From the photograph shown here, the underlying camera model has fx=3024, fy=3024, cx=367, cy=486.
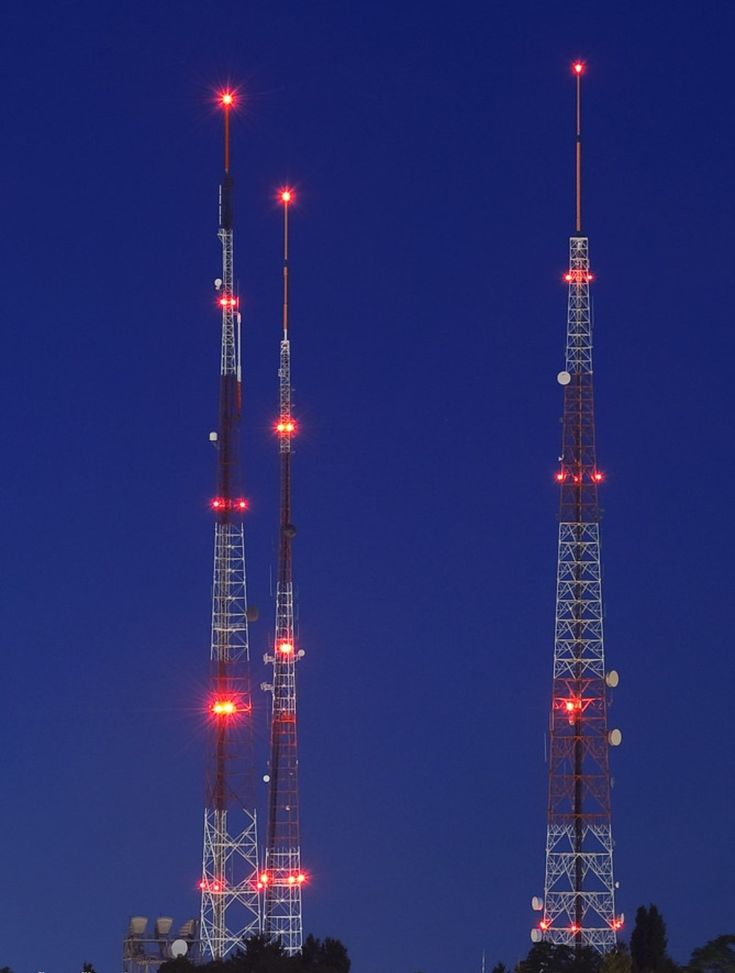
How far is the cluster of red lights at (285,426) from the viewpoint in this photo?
133 m

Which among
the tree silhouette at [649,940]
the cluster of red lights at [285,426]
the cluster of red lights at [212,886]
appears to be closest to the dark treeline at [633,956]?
the tree silhouette at [649,940]

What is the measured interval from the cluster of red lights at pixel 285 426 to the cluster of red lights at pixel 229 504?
8.90m

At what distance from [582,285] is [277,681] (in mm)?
23034

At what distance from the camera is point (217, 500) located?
408ft

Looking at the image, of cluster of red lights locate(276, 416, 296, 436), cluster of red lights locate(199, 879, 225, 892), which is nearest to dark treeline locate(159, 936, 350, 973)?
cluster of red lights locate(199, 879, 225, 892)

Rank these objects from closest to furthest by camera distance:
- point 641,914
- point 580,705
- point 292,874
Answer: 1. point 641,914
2. point 580,705
3. point 292,874

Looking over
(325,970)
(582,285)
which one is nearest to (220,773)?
(325,970)

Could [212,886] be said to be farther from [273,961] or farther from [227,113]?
[227,113]

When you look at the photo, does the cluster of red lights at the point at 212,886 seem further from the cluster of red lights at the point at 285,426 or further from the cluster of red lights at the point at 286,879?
the cluster of red lights at the point at 285,426

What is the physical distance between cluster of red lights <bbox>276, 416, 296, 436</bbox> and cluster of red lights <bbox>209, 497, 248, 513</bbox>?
890cm

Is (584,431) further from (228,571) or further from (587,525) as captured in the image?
(228,571)

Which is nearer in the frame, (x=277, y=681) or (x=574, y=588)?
(x=574, y=588)

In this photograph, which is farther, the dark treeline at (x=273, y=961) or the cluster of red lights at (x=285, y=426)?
the cluster of red lights at (x=285, y=426)

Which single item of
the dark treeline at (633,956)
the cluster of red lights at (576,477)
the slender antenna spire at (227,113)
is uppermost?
the slender antenna spire at (227,113)
